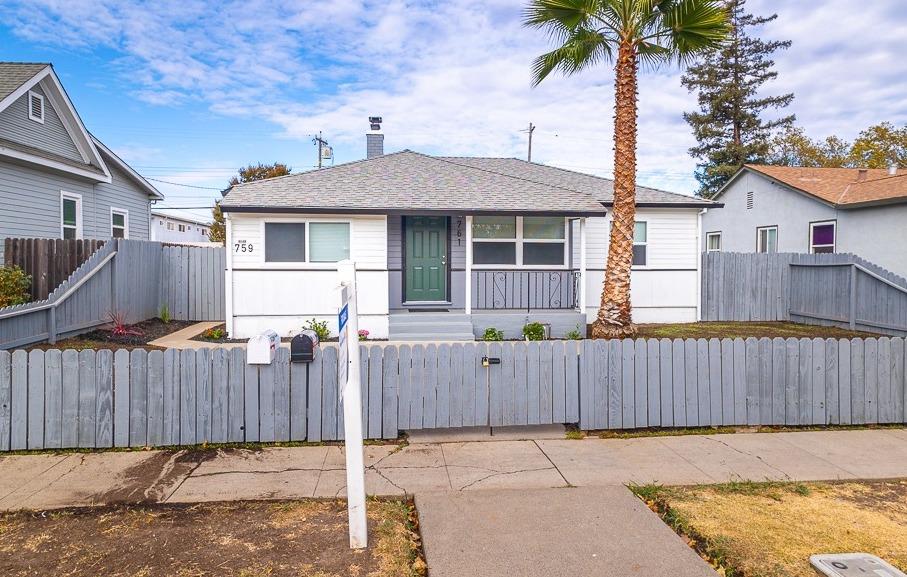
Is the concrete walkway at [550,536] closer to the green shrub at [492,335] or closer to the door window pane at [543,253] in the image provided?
the green shrub at [492,335]

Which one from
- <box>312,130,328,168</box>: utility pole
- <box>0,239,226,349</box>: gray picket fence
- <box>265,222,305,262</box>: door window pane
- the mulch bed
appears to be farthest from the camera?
<box>312,130,328,168</box>: utility pole

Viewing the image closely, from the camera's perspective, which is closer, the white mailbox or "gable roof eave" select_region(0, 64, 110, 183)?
the white mailbox

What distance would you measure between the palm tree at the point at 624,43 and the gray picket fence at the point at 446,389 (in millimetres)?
4152

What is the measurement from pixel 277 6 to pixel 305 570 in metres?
12.6

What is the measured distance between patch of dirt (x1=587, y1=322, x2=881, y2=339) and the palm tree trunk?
1.28m

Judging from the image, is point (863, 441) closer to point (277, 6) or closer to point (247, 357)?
point (247, 357)

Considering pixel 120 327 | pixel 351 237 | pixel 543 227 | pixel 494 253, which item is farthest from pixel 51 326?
pixel 543 227

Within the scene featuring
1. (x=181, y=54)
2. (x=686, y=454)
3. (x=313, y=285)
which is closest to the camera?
(x=686, y=454)

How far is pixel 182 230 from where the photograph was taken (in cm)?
4422

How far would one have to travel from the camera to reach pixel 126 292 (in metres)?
13.4

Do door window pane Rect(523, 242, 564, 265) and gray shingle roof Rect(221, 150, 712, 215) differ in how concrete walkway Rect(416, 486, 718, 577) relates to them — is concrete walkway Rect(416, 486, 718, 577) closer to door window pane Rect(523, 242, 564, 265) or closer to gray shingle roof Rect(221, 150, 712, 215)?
gray shingle roof Rect(221, 150, 712, 215)

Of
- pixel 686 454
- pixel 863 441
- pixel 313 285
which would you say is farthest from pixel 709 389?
pixel 313 285

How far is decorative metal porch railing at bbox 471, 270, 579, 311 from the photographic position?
46.1ft

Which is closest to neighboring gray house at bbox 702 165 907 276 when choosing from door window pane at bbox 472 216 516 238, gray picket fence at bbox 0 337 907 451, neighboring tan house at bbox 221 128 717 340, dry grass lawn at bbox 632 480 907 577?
neighboring tan house at bbox 221 128 717 340
